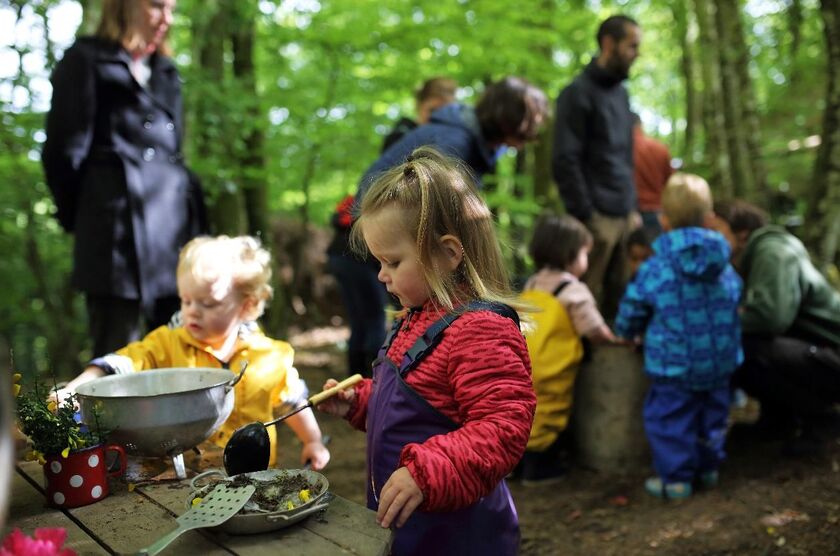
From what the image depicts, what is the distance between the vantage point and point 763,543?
3.24m

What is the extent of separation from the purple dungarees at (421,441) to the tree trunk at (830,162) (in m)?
4.07

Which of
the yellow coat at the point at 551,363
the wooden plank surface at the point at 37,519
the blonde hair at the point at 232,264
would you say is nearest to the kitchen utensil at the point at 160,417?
the wooden plank surface at the point at 37,519

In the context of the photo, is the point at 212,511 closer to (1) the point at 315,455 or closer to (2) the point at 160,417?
(2) the point at 160,417

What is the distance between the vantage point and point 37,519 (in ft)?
5.16

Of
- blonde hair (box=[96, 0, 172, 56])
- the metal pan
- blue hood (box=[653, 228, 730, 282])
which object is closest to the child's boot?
blue hood (box=[653, 228, 730, 282])

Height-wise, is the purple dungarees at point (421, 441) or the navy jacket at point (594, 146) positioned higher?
the navy jacket at point (594, 146)

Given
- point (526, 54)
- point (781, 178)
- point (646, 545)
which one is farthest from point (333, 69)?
point (781, 178)

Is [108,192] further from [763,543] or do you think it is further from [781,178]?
[781,178]

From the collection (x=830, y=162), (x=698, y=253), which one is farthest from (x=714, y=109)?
(x=698, y=253)

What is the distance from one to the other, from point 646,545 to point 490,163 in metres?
2.06

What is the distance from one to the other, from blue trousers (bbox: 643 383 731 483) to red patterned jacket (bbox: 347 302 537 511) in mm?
2512

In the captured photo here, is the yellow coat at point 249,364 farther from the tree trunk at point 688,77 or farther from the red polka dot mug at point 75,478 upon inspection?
the tree trunk at point 688,77

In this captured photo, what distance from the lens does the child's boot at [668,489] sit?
382cm

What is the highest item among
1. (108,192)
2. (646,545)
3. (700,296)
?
(108,192)
